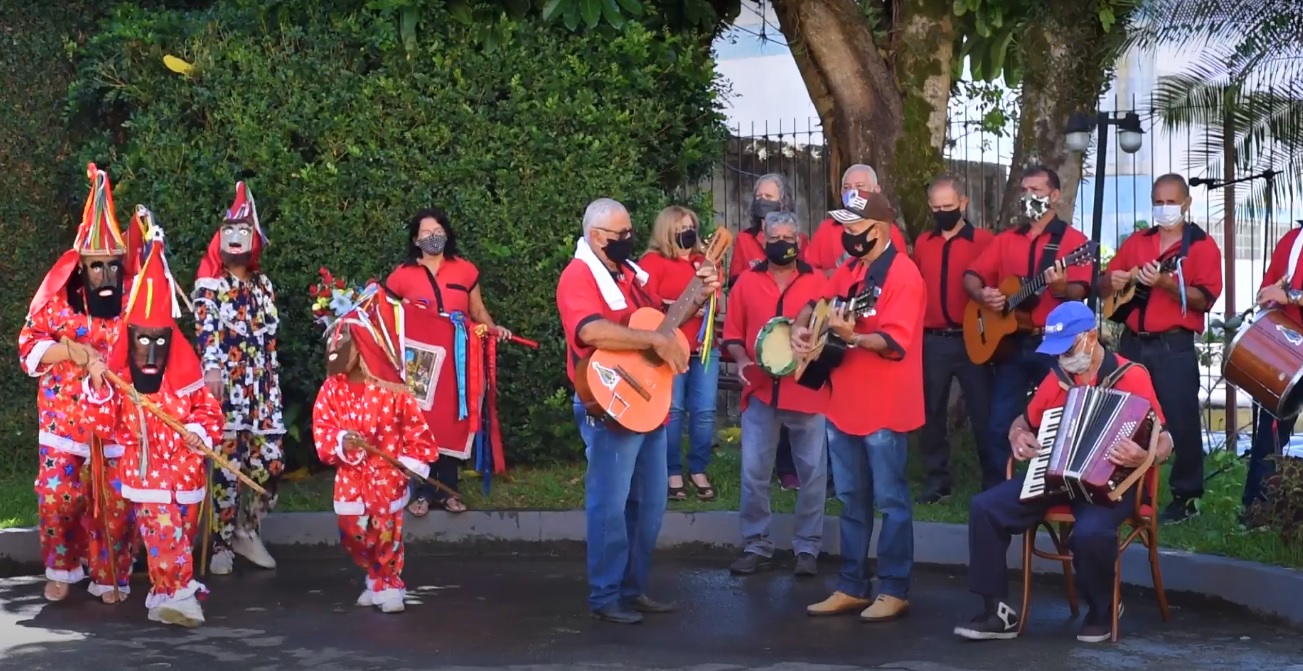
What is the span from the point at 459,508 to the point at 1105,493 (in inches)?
173

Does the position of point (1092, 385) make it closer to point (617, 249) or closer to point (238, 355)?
point (617, 249)

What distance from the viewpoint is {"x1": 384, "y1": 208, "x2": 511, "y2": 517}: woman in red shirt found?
Result: 10.9 m

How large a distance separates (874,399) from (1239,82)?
4.33m

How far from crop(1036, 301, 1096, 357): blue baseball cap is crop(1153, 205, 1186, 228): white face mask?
7.26ft

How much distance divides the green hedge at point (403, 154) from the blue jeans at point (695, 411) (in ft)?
3.42

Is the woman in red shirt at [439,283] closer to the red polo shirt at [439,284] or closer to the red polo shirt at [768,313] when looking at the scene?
the red polo shirt at [439,284]

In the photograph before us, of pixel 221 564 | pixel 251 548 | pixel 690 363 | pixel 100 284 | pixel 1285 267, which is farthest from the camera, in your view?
pixel 690 363

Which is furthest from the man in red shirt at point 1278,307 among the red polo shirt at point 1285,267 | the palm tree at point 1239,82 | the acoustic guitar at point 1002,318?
the palm tree at point 1239,82

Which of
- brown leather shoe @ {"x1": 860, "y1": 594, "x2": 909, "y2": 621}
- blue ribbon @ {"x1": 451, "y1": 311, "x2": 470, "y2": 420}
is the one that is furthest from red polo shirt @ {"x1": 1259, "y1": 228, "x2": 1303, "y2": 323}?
blue ribbon @ {"x1": 451, "y1": 311, "x2": 470, "y2": 420}

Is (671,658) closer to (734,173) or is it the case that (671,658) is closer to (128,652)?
(128,652)

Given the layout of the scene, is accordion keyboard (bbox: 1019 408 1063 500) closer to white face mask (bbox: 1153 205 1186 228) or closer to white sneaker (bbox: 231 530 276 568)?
white face mask (bbox: 1153 205 1186 228)

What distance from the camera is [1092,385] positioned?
7965 mm

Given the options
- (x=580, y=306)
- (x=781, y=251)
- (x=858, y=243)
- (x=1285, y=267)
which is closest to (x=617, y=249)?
(x=580, y=306)

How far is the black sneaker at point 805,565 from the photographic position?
9758 mm
